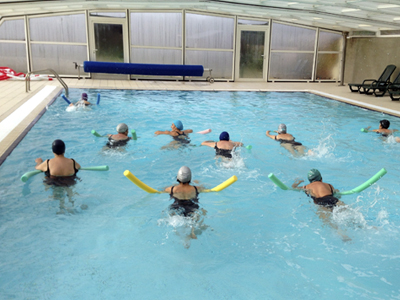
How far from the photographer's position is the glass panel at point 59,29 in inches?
652

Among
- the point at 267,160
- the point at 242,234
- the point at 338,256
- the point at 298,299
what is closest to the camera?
the point at 298,299

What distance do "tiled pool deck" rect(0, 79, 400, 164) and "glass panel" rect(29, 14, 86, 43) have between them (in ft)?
6.97

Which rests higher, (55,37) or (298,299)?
(55,37)

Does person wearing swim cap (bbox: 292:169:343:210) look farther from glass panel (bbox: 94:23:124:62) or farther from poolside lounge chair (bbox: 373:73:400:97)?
glass panel (bbox: 94:23:124:62)

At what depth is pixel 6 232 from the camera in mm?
4133

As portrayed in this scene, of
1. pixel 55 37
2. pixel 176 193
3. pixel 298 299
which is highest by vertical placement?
pixel 55 37

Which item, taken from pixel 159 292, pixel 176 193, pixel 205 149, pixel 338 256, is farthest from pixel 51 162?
pixel 338 256

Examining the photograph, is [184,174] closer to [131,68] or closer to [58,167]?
[58,167]

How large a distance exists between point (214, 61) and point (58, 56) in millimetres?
7402

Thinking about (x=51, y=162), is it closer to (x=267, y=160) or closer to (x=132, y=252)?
(x=132, y=252)

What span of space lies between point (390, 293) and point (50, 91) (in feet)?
41.5

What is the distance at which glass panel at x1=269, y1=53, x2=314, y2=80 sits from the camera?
1856cm

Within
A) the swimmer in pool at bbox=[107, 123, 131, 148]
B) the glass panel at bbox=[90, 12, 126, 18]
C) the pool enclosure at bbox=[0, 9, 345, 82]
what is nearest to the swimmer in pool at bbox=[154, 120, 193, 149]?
the swimmer in pool at bbox=[107, 123, 131, 148]

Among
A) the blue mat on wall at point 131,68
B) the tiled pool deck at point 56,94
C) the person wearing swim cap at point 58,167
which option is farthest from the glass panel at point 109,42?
the person wearing swim cap at point 58,167
